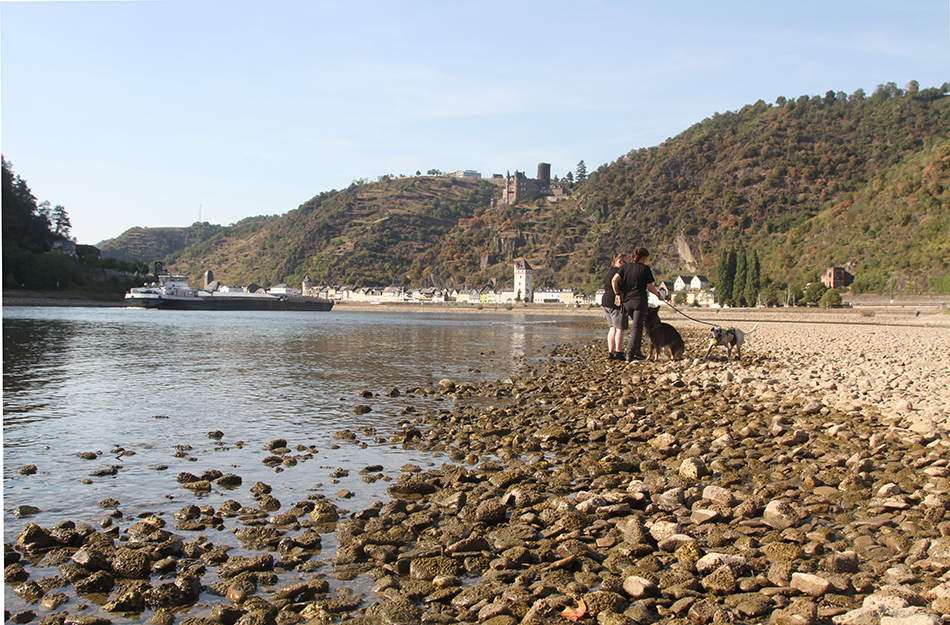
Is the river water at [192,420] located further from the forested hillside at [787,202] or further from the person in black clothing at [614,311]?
the forested hillside at [787,202]

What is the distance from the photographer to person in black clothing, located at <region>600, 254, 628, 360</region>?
1430 cm

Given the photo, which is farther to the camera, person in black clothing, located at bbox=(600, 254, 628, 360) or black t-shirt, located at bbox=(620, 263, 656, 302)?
person in black clothing, located at bbox=(600, 254, 628, 360)

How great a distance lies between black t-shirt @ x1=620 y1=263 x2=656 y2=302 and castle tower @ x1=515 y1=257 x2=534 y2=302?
145316 mm

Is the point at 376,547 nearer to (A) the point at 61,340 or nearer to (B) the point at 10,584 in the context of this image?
(B) the point at 10,584

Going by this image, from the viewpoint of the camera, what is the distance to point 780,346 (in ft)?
76.4

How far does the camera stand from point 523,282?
6393 inches

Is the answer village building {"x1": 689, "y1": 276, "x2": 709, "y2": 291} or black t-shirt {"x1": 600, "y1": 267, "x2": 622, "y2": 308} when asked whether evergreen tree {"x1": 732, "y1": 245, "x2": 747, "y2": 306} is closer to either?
village building {"x1": 689, "y1": 276, "x2": 709, "y2": 291}

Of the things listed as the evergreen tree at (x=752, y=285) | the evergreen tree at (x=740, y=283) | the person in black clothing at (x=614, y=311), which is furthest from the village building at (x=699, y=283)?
the person in black clothing at (x=614, y=311)

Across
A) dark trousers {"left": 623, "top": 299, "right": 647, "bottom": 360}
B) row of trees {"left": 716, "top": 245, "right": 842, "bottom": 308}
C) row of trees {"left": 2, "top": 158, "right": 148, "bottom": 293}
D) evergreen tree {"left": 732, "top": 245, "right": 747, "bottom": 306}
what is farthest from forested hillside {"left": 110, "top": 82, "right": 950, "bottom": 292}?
row of trees {"left": 2, "top": 158, "right": 148, "bottom": 293}

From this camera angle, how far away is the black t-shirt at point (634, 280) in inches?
543

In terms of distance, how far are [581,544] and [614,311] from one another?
411 inches

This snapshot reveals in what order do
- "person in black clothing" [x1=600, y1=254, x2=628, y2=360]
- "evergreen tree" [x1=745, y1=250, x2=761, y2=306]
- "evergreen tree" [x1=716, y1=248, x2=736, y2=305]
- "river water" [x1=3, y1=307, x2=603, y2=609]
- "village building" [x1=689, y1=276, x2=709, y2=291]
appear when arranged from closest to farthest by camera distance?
"river water" [x1=3, y1=307, x2=603, y2=609], "person in black clothing" [x1=600, y1=254, x2=628, y2=360], "evergreen tree" [x1=745, y1=250, x2=761, y2=306], "evergreen tree" [x1=716, y1=248, x2=736, y2=305], "village building" [x1=689, y1=276, x2=709, y2=291]

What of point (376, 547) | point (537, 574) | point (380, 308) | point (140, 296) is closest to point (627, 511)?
point (537, 574)

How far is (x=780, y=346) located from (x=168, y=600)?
77.4 ft
